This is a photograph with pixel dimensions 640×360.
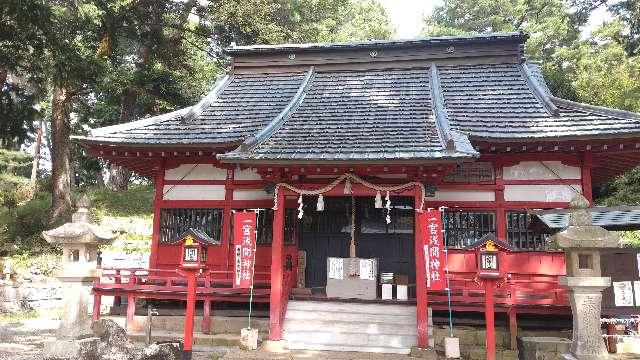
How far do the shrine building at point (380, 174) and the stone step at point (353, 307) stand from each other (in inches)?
6.9

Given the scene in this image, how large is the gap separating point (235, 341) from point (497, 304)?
5735mm

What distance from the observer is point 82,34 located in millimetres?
18828

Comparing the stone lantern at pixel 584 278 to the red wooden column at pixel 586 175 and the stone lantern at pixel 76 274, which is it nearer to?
the red wooden column at pixel 586 175

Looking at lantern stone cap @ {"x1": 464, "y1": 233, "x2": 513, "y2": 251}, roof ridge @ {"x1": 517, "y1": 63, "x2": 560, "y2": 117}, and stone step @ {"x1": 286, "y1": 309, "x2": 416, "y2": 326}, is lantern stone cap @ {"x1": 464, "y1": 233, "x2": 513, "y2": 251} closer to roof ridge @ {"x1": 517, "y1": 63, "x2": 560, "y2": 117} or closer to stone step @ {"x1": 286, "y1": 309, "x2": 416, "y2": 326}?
stone step @ {"x1": 286, "y1": 309, "x2": 416, "y2": 326}

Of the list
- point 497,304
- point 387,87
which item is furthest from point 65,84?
point 497,304

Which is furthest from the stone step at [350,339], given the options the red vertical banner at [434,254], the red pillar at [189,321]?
the red pillar at [189,321]

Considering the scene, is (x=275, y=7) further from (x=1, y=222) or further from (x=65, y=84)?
(x=1, y=222)

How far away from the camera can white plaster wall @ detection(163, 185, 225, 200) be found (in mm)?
12328

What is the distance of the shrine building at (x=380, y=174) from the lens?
9.97 meters

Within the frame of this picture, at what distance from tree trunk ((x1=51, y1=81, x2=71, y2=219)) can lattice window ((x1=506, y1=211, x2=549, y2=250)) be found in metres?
18.2

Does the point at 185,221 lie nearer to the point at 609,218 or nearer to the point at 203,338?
the point at 203,338

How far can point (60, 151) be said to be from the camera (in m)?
20.4

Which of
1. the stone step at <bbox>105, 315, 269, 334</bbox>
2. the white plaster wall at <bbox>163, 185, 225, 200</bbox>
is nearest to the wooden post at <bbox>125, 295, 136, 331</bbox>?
the stone step at <bbox>105, 315, 269, 334</bbox>

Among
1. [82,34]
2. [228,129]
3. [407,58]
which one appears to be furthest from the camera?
[82,34]
